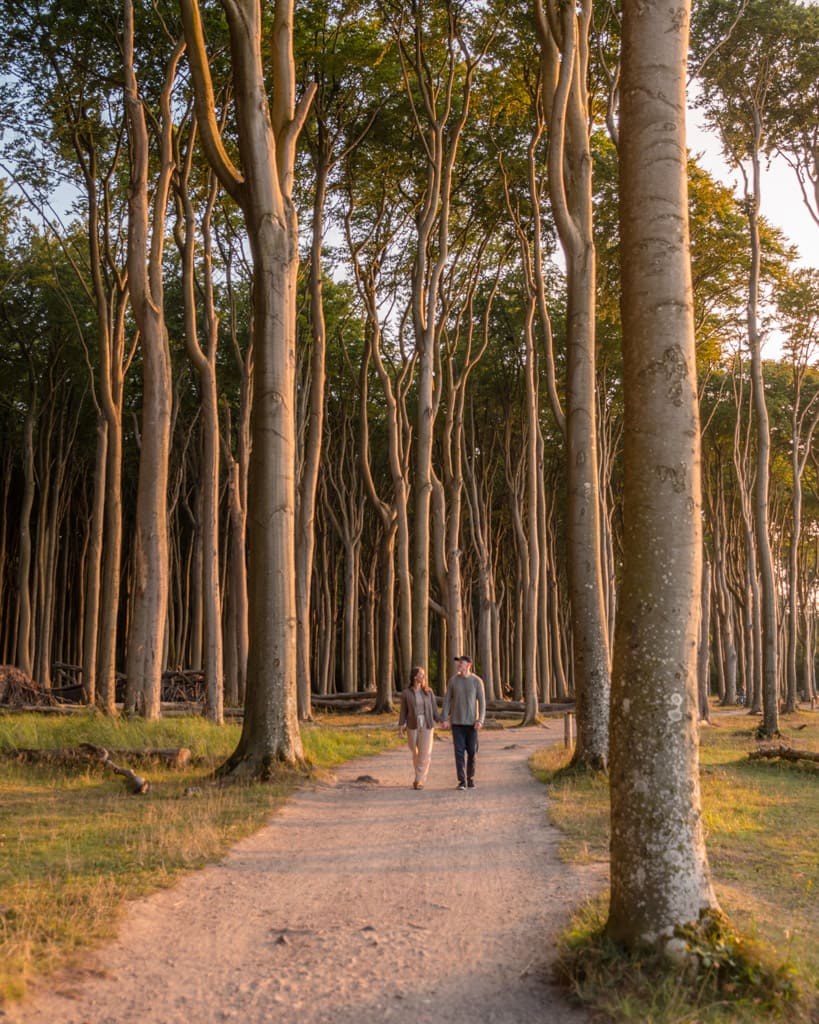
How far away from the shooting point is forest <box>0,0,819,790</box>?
12938 mm

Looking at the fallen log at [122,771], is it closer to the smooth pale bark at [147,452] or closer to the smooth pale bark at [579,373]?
the smooth pale bark at [147,452]

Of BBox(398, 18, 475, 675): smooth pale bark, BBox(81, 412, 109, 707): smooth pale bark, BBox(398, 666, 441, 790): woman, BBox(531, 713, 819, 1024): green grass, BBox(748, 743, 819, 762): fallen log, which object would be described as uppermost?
BBox(398, 18, 475, 675): smooth pale bark

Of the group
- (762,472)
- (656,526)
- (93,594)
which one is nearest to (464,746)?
(656,526)

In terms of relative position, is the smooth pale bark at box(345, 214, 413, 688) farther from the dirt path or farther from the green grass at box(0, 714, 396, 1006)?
the dirt path

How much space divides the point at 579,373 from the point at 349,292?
16372 millimetres

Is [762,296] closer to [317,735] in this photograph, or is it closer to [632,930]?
[317,735]

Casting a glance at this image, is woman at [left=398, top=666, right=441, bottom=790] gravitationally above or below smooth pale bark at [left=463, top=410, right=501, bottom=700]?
below

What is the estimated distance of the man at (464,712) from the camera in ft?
38.6

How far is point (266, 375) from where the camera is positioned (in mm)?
12234

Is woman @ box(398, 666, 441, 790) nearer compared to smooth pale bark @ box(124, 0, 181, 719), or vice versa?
woman @ box(398, 666, 441, 790)

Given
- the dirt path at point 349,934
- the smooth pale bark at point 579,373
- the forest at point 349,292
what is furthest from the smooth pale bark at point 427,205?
the dirt path at point 349,934

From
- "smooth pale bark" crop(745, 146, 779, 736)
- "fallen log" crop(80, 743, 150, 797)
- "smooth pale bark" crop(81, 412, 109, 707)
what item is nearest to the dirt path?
"fallen log" crop(80, 743, 150, 797)

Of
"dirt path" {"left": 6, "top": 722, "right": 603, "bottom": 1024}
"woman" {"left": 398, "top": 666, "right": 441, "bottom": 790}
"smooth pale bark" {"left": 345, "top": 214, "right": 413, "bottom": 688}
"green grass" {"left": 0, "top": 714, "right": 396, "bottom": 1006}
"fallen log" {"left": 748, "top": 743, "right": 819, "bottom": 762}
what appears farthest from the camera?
"smooth pale bark" {"left": 345, "top": 214, "right": 413, "bottom": 688}

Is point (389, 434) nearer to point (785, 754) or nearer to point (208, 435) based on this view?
point (208, 435)
